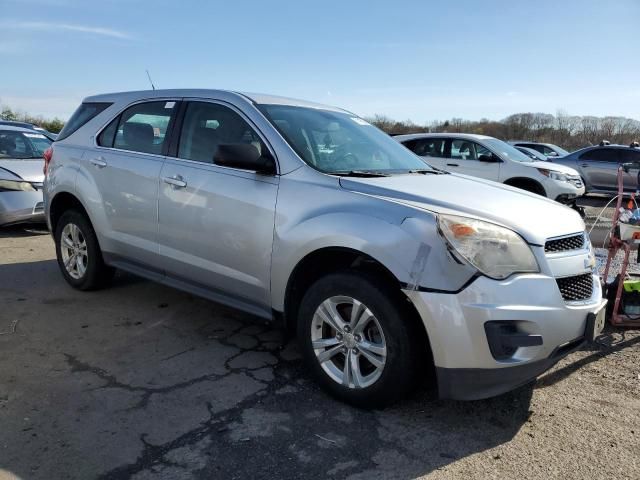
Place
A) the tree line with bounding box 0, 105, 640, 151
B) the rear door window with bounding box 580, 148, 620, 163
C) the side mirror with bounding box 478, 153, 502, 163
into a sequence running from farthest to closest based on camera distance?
the tree line with bounding box 0, 105, 640, 151, the rear door window with bounding box 580, 148, 620, 163, the side mirror with bounding box 478, 153, 502, 163

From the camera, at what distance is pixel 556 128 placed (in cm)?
5612

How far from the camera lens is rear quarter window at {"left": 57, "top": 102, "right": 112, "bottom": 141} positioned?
5012mm

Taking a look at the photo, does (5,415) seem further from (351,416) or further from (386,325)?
(386,325)

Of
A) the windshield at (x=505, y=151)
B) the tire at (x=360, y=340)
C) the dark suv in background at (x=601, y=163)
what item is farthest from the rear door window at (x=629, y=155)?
the tire at (x=360, y=340)

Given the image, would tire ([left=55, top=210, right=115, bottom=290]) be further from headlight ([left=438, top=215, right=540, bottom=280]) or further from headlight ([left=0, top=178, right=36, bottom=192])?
headlight ([left=438, top=215, right=540, bottom=280])

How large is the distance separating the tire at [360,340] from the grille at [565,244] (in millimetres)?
843

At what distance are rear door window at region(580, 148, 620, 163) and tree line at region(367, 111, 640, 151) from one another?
32.1m

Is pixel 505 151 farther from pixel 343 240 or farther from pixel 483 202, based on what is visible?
pixel 343 240

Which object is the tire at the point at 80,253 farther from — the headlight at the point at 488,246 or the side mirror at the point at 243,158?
the headlight at the point at 488,246

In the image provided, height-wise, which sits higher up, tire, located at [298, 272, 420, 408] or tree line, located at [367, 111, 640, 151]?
tree line, located at [367, 111, 640, 151]

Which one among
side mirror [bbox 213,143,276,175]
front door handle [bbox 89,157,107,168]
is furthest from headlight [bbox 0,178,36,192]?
side mirror [bbox 213,143,276,175]

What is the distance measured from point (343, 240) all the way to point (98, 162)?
276 cm

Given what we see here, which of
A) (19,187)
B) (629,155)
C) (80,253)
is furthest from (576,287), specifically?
(629,155)

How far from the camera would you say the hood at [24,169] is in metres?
7.91
